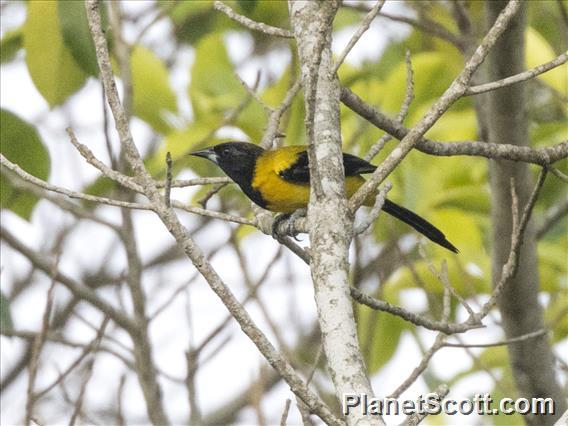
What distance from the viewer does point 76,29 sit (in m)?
3.60

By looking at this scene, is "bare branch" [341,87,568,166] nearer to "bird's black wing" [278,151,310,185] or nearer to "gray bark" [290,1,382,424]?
"gray bark" [290,1,382,424]

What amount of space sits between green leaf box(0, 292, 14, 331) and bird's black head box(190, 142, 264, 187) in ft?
4.59

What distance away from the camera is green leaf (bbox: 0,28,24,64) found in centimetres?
435

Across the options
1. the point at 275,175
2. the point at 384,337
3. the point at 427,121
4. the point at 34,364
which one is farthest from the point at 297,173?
the point at 427,121

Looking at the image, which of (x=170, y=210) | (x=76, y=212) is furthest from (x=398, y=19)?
(x=170, y=210)

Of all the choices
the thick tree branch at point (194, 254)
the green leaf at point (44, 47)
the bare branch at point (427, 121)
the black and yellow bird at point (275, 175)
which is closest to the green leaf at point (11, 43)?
the green leaf at point (44, 47)

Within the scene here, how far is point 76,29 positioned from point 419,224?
161cm

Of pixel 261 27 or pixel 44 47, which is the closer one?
pixel 261 27

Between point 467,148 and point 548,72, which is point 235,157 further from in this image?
point 467,148

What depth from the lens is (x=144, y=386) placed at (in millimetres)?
4344

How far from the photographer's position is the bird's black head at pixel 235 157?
4.80 metres

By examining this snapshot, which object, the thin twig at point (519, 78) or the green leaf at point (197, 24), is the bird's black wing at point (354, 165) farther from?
the green leaf at point (197, 24)

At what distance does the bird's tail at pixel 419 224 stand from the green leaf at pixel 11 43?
5.48ft

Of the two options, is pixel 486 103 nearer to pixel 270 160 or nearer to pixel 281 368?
pixel 270 160
